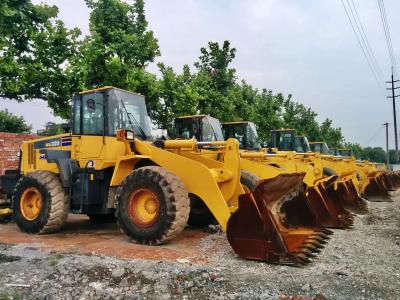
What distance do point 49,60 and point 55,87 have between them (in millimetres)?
806

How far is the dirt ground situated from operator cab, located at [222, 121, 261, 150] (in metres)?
7.00

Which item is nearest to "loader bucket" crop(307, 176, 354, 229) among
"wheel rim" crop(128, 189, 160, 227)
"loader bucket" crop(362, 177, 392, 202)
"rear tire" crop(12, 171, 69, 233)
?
"wheel rim" crop(128, 189, 160, 227)

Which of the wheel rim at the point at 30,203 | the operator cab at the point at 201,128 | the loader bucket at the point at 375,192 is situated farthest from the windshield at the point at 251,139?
the wheel rim at the point at 30,203

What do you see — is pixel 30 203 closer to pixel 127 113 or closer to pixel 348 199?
pixel 127 113

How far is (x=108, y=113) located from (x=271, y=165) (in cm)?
398

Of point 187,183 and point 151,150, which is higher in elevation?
point 151,150

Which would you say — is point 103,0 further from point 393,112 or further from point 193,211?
point 393,112

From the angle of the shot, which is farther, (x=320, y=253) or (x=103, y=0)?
(x=103, y=0)

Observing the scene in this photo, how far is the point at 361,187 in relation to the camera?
15.6 m

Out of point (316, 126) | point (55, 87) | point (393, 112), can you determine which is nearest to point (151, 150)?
point (55, 87)

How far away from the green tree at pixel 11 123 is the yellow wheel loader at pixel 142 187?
26493 millimetres

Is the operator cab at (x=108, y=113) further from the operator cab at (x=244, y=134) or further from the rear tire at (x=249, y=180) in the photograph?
the operator cab at (x=244, y=134)

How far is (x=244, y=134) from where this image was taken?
13.7 metres

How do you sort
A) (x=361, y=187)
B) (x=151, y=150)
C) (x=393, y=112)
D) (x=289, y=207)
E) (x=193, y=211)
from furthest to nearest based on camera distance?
(x=393, y=112)
(x=361, y=187)
(x=193, y=211)
(x=151, y=150)
(x=289, y=207)
